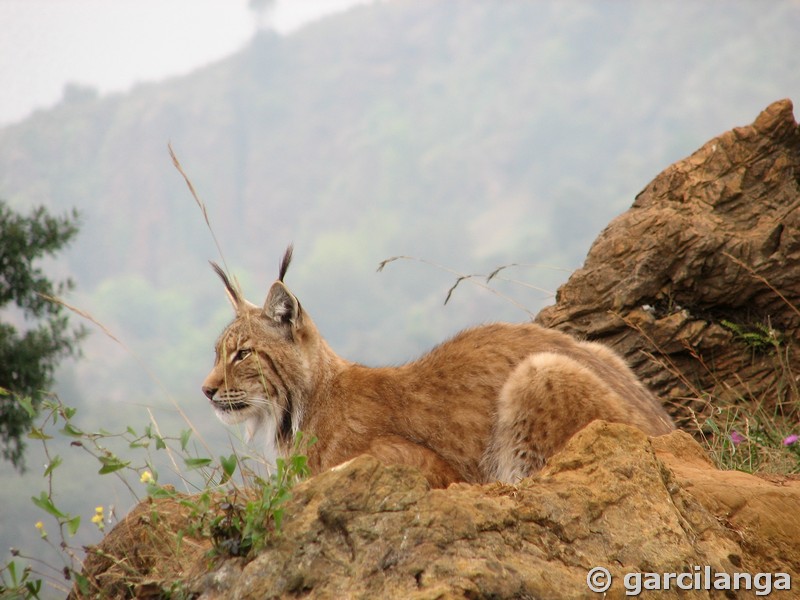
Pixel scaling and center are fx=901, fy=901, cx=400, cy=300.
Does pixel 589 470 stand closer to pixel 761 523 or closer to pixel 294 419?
pixel 761 523

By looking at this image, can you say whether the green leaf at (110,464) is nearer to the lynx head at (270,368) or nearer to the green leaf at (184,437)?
the green leaf at (184,437)

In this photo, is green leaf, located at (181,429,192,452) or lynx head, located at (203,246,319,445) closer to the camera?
green leaf, located at (181,429,192,452)

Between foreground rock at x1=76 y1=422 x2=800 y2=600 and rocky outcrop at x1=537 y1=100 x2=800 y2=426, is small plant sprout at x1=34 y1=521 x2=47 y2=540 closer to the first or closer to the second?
foreground rock at x1=76 y1=422 x2=800 y2=600

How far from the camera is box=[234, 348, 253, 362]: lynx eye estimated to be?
20.1ft

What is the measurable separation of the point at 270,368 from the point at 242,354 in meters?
0.23

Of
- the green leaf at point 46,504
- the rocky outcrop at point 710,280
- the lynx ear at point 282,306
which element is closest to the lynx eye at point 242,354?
the lynx ear at point 282,306

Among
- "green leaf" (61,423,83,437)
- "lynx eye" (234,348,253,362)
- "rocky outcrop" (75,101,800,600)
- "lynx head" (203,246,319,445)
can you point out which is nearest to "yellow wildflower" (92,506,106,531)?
"rocky outcrop" (75,101,800,600)

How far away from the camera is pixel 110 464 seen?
12.7 ft

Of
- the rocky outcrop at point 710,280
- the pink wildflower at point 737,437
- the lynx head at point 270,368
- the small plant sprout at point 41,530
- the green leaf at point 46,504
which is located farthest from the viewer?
the rocky outcrop at point 710,280

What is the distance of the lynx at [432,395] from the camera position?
513cm

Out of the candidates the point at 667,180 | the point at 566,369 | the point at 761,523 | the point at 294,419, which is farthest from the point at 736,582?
the point at 667,180

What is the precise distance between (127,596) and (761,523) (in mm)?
2933

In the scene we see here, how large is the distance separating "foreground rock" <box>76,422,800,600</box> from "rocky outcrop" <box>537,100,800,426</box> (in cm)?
368

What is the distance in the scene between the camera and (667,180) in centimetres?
833
